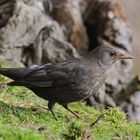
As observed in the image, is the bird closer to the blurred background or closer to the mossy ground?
the mossy ground

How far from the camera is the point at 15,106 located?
877cm

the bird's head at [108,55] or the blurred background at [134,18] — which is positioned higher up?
the bird's head at [108,55]

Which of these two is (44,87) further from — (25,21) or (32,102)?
(25,21)

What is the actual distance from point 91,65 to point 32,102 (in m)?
1.53

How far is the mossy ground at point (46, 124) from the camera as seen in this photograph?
723 centimetres

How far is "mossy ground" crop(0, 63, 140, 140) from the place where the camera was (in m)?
7.23

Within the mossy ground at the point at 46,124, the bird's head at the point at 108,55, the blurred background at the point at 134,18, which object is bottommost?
the blurred background at the point at 134,18

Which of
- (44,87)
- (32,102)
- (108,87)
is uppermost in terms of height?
(44,87)

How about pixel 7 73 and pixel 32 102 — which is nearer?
pixel 7 73

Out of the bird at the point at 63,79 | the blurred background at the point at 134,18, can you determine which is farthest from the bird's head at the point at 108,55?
the blurred background at the point at 134,18

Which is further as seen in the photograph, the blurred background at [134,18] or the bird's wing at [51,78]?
the blurred background at [134,18]

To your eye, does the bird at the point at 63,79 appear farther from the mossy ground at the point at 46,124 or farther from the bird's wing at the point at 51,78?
the mossy ground at the point at 46,124

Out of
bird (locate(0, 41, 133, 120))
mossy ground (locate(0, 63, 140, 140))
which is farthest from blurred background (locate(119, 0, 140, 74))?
bird (locate(0, 41, 133, 120))

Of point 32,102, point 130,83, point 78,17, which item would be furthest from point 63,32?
point 32,102
